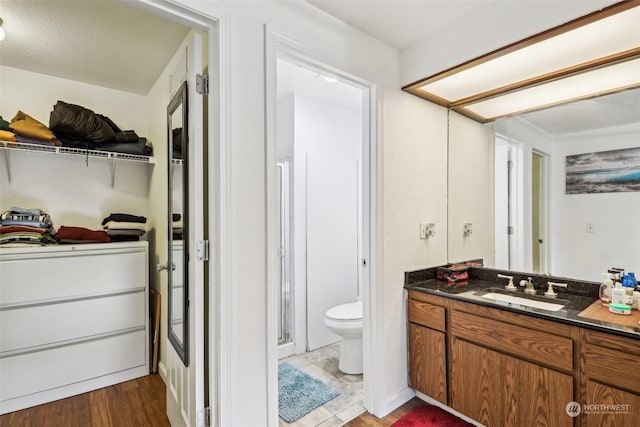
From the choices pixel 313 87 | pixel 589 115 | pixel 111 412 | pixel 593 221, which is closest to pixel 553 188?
pixel 593 221

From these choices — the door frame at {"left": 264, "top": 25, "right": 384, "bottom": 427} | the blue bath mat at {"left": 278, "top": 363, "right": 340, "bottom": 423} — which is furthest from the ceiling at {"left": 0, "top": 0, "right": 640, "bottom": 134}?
the blue bath mat at {"left": 278, "top": 363, "right": 340, "bottom": 423}

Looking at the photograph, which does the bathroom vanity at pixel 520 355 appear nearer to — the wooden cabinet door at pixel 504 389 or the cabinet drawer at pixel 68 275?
the wooden cabinet door at pixel 504 389

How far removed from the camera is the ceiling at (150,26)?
161 centimetres

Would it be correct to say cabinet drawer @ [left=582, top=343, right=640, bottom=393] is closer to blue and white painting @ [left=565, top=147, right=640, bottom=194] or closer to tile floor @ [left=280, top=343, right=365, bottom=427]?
blue and white painting @ [left=565, top=147, right=640, bottom=194]

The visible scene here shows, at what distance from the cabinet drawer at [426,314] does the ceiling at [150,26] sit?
1368 millimetres

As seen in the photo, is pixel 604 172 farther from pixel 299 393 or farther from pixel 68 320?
pixel 68 320

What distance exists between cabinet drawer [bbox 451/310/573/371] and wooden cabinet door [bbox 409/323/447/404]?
173mm

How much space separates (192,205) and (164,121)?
1.29m

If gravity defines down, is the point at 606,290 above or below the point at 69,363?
above

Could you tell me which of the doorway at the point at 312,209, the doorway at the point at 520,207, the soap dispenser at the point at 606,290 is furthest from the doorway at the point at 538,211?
the doorway at the point at 312,209

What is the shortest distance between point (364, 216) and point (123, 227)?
191 cm

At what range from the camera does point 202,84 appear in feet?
4.60

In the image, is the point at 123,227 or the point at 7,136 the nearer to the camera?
the point at 7,136

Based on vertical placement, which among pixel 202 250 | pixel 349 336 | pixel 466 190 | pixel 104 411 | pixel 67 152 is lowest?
pixel 104 411
